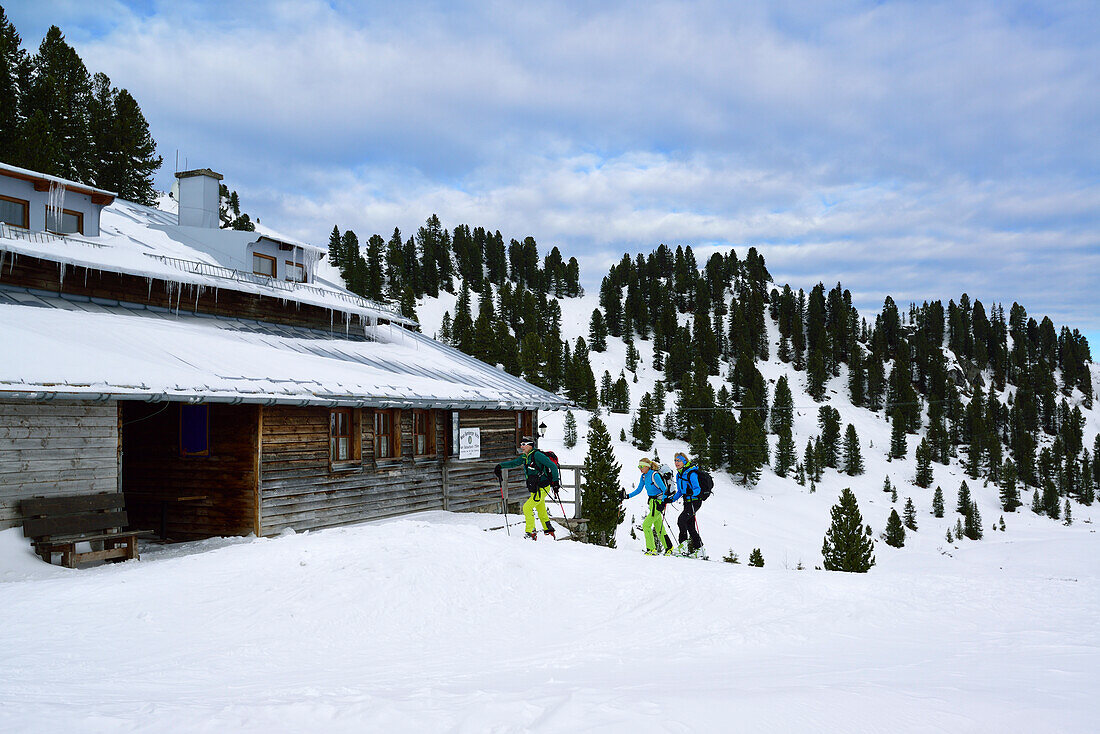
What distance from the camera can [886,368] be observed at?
3868 inches

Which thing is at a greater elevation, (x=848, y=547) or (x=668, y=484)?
(x=668, y=484)

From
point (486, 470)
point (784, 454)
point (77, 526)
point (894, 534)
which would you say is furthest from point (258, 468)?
point (784, 454)

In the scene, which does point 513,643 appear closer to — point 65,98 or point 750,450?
point 65,98

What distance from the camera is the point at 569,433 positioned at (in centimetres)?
5366

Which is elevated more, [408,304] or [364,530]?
[408,304]

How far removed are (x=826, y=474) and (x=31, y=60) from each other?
2572 inches

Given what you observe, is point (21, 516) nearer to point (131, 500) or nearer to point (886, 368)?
point (131, 500)

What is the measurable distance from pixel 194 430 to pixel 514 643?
9360mm

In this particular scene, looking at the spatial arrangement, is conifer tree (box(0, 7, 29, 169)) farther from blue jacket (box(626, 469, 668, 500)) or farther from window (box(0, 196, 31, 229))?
blue jacket (box(626, 469, 668, 500))

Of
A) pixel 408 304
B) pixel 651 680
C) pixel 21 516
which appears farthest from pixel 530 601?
pixel 408 304

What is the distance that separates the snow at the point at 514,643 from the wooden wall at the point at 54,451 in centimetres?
76

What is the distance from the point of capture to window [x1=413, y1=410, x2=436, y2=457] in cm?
1681

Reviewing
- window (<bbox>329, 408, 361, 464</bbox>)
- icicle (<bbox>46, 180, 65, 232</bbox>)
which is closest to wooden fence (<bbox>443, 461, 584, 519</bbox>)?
window (<bbox>329, 408, 361, 464</bbox>)

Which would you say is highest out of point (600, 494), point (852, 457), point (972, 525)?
point (600, 494)
